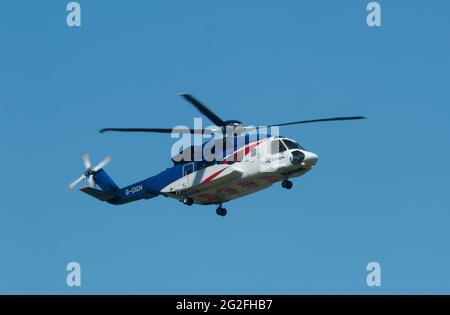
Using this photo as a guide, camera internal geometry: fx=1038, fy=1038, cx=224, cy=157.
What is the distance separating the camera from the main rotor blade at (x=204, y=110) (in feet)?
182

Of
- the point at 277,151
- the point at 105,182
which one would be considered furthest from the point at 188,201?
the point at 277,151

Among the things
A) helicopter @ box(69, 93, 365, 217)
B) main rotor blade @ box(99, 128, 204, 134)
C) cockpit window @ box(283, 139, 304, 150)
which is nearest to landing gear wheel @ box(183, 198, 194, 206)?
helicopter @ box(69, 93, 365, 217)

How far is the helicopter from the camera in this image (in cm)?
6012

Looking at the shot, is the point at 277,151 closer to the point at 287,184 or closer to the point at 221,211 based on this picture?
the point at 287,184

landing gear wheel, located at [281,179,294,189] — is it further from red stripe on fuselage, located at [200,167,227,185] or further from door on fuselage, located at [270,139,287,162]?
red stripe on fuselage, located at [200,167,227,185]

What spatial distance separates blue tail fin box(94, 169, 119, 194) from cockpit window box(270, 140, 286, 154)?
11.3 m

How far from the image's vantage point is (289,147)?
60.6 metres

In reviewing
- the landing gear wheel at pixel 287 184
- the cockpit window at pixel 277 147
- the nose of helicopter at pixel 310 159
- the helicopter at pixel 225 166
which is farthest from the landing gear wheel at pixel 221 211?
the nose of helicopter at pixel 310 159

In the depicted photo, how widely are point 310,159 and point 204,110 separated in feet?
23.1

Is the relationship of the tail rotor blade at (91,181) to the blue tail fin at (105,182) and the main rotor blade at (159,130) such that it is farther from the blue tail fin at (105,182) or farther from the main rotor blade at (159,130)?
the main rotor blade at (159,130)
